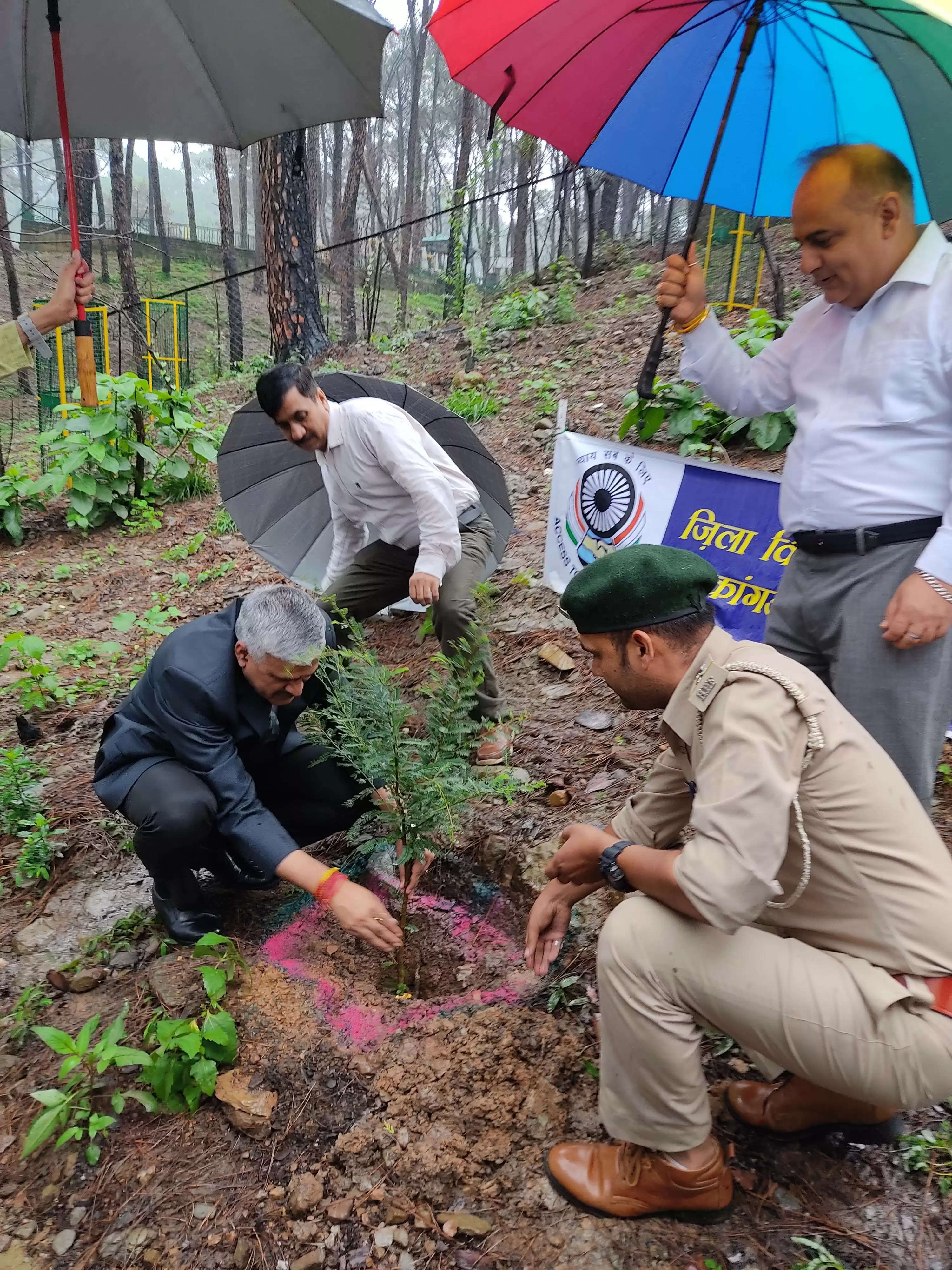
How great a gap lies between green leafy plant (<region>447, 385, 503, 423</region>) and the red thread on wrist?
19.1ft

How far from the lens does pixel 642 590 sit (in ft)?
5.72

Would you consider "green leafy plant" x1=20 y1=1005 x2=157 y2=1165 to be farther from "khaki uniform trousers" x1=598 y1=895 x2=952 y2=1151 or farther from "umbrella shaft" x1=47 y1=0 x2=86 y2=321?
"umbrella shaft" x1=47 y1=0 x2=86 y2=321

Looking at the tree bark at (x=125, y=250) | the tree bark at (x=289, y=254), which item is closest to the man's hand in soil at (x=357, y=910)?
the tree bark at (x=125, y=250)

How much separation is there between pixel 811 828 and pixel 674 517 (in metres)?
2.70

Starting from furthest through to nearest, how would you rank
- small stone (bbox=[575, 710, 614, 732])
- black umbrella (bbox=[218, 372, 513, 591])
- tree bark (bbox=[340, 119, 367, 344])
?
tree bark (bbox=[340, 119, 367, 344])
black umbrella (bbox=[218, 372, 513, 591])
small stone (bbox=[575, 710, 614, 732])

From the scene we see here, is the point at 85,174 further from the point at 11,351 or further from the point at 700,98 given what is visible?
the point at 700,98

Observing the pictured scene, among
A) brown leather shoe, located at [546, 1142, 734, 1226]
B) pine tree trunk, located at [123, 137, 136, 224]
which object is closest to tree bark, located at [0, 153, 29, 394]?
pine tree trunk, located at [123, 137, 136, 224]

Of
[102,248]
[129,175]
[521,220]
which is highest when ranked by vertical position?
[129,175]

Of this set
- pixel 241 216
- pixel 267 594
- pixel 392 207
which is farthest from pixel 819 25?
pixel 392 207

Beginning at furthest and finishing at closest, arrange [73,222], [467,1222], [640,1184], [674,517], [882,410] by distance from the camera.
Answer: [674,517] < [73,222] < [882,410] < [467,1222] < [640,1184]

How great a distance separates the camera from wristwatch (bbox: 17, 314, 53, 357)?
3605mm

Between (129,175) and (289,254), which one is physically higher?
(129,175)

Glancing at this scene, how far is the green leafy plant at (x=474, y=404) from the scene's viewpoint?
7.71 meters

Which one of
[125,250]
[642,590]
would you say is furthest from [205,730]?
[125,250]
